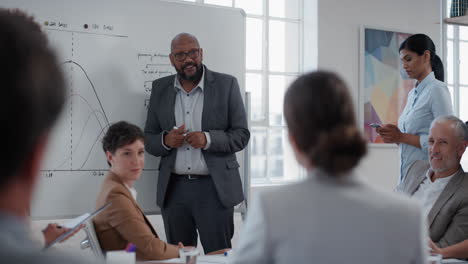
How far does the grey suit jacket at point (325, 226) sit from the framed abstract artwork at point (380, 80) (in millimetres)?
4397

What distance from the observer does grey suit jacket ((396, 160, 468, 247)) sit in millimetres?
2395

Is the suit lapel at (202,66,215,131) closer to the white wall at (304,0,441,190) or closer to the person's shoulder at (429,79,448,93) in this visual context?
the person's shoulder at (429,79,448,93)

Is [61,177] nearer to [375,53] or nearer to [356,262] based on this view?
[356,262]

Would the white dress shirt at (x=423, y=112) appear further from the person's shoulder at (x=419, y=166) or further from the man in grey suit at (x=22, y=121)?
the man in grey suit at (x=22, y=121)

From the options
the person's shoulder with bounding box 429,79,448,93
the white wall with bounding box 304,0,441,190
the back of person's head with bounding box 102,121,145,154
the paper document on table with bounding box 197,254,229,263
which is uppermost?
the white wall with bounding box 304,0,441,190

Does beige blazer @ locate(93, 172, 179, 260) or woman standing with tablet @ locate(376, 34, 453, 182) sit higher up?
woman standing with tablet @ locate(376, 34, 453, 182)

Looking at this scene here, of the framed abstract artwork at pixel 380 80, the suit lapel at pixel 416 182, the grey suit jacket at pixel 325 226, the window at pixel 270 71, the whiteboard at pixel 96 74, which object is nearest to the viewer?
the grey suit jacket at pixel 325 226

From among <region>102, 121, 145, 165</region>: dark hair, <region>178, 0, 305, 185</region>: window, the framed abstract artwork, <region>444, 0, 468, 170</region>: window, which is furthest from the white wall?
<region>102, 121, 145, 165</region>: dark hair

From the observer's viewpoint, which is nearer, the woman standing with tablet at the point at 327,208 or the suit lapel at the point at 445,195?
the woman standing with tablet at the point at 327,208

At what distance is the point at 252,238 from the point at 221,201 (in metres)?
2.10

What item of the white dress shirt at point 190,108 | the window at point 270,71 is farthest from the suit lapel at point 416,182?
the window at point 270,71

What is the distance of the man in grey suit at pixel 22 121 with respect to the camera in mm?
469

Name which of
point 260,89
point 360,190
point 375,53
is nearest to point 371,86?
point 375,53

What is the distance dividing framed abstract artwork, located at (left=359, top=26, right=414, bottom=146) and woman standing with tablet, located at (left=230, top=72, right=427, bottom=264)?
173 inches
